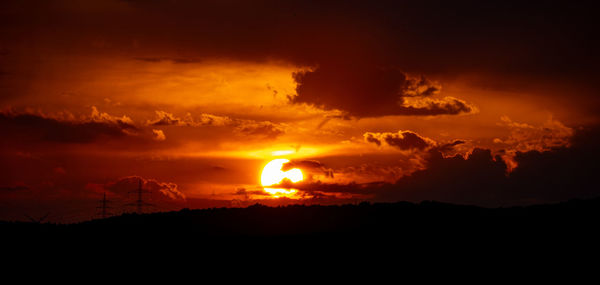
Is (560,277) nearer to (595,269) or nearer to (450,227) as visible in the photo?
(595,269)

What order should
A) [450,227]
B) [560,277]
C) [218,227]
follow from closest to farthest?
1. [560,277]
2. [450,227]
3. [218,227]

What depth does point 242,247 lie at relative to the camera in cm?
4506

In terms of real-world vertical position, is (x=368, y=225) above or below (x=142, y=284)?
above

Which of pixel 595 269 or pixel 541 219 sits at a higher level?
pixel 541 219

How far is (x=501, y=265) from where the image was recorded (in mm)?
41094

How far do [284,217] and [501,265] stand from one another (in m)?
17.2

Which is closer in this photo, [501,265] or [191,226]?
[501,265]

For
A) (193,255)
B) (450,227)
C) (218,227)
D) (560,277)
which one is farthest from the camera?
(218,227)

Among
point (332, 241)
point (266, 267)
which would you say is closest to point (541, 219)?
point (332, 241)

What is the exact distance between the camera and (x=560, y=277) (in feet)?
129

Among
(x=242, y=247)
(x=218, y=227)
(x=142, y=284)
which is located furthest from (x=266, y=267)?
(x=218, y=227)

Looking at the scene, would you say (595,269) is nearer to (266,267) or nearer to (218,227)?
(266,267)

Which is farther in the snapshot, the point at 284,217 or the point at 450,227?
the point at 284,217

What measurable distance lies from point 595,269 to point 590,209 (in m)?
11.3
